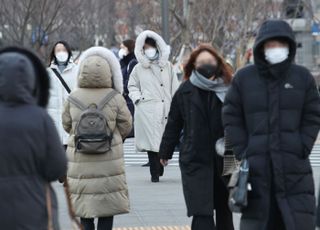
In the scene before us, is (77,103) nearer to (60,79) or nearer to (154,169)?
(60,79)

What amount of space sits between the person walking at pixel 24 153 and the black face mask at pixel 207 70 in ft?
9.23

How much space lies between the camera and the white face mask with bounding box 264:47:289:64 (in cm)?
778

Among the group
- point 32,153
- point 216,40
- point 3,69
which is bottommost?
point 216,40

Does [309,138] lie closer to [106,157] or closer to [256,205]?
[256,205]

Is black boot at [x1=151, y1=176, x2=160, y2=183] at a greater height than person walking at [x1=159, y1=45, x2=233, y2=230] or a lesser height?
lesser

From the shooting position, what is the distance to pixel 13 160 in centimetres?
647

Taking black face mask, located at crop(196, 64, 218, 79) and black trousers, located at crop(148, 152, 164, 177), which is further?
black trousers, located at crop(148, 152, 164, 177)

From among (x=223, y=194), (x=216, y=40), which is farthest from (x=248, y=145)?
(x=216, y=40)

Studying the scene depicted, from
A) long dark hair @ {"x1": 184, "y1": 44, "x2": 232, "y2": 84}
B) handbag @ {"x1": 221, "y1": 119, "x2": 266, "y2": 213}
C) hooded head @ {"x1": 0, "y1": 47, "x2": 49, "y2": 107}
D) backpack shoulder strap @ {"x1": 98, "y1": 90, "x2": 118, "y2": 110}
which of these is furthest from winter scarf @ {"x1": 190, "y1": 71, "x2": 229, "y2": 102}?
hooded head @ {"x1": 0, "y1": 47, "x2": 49, "y2": 107}

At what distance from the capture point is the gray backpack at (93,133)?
9648 millimetres

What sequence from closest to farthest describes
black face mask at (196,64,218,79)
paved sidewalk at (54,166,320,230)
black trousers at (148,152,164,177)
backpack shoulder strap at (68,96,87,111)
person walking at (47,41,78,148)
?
black face mask at (196,64,218,79), backpack shoulder strap at (68,96,87,111), paved sidewalk at (54,166,320,230), person walking at (47,41,78,148), black trousers at (148,152,164,177)

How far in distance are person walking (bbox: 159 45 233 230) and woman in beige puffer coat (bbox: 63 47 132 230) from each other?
0.72m

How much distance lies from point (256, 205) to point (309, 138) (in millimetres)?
585

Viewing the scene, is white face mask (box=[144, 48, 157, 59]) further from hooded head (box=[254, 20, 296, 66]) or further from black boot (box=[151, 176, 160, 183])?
hooded head (box=[254, 20, 296, 66])
